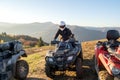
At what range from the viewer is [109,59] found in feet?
35.1

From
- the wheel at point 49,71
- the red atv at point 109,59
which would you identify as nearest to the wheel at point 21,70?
the wheel at point 49,71

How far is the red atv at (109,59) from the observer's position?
384 inches

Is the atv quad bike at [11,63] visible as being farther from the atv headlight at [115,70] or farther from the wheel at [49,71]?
the atv headlight at [115,70]

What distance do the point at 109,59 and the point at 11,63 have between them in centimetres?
433

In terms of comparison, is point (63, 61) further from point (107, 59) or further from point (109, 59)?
point (109, 59)

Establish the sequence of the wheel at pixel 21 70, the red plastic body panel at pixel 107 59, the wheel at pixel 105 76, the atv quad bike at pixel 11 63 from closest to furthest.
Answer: the red plastic body panel at pixel 107 59 < the wheel at pixel 105 76 < the atv quad bike at pixel 11 63 < the wheel at pixel 21 70

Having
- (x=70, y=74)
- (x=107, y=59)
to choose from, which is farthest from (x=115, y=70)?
(x=70, y=74)

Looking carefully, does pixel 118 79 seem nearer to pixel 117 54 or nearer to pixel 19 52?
pixel 117 54

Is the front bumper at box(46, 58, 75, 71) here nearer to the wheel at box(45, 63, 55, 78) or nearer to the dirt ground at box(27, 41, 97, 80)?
the wheel at box(45, 63, 55, 78)

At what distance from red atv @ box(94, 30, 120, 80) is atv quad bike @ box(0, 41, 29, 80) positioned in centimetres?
338

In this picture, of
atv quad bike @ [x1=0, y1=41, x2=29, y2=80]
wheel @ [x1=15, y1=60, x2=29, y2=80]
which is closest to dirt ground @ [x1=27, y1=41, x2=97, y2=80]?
wheel @ [x1=15, y1=60, x2=29, y2=80]

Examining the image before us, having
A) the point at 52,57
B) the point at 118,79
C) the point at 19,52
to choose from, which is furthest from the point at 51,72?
the point at 118,79

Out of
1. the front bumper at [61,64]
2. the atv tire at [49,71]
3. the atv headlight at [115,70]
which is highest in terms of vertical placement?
the atv headlight at [115,70]

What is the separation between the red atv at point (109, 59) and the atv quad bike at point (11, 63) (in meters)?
3.38
